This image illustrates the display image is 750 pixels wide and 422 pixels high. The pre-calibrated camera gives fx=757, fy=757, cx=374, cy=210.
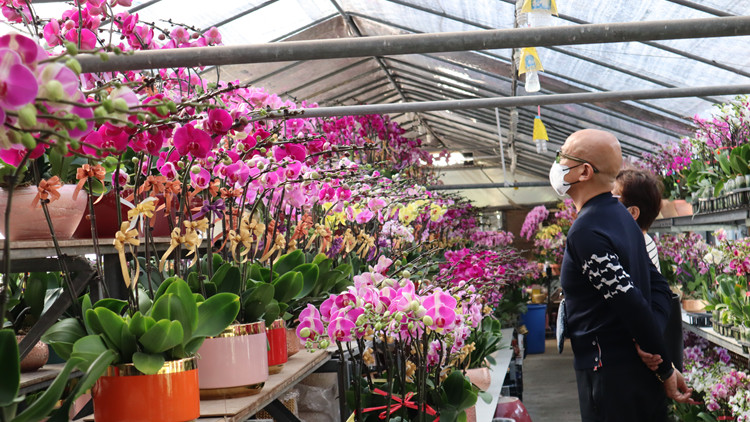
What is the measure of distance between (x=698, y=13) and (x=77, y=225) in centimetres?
332

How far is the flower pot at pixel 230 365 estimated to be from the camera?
1.24m

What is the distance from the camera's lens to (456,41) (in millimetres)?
1287

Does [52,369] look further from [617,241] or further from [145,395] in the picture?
[617,241]

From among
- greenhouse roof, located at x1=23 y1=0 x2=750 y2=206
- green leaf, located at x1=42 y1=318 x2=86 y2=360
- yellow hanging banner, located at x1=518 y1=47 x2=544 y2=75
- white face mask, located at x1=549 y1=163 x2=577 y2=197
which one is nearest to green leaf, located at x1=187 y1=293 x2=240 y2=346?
green leaf, located at x1=42 y1=318 x2=86 y2=360

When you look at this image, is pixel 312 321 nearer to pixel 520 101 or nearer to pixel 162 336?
pixel 162 336

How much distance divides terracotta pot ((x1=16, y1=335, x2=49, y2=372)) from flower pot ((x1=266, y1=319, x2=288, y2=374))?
41 centimetres

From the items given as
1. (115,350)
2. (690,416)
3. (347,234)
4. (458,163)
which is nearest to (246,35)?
(347,234)

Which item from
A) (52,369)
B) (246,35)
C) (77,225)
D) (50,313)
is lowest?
(52,369)

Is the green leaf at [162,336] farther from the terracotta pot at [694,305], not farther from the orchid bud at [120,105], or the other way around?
the terracotta pot at [694,305]

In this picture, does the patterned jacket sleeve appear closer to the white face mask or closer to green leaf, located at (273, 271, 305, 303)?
the white face mask

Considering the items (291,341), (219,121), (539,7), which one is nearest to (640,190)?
(539,7)

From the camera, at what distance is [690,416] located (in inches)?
157

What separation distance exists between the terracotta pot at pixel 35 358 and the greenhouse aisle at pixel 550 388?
514cm

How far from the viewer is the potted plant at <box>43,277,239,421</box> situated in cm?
101
